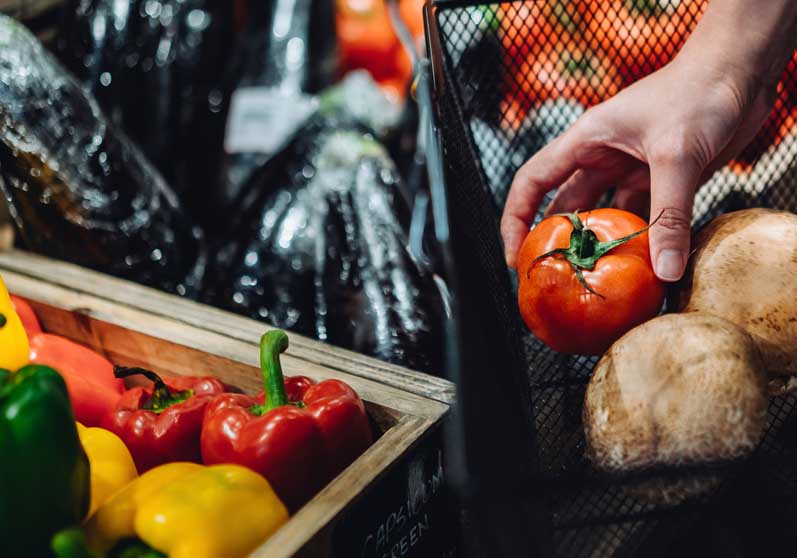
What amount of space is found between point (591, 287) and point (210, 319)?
57 cm

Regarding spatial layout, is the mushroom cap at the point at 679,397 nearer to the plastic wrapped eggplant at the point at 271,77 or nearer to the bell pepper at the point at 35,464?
the bell pepper at the point at 35,464

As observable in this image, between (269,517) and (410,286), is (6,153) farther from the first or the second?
(269,517)

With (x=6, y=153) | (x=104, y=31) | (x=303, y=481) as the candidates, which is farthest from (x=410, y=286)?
(x=104, y=31)

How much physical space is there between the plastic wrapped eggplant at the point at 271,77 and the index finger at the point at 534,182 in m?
0.97

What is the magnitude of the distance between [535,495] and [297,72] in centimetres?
172

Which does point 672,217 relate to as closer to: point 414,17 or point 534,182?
point 534,182

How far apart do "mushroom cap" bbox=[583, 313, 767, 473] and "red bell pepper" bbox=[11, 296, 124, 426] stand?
26.2 inches

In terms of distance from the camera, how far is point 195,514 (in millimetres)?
733

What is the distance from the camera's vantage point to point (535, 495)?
0.60m

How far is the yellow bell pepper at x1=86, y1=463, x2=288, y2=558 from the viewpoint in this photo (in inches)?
28.8

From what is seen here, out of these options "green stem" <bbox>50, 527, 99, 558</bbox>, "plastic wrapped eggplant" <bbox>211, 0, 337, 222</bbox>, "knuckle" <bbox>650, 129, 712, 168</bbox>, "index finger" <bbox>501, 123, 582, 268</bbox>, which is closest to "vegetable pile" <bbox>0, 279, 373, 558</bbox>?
"green stem" <bbox>50, 527, 99, 558</bbox>

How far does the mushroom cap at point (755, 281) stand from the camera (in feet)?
2.77

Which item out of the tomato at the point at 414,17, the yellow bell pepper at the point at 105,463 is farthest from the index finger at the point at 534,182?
the tomato at the point at 414,17

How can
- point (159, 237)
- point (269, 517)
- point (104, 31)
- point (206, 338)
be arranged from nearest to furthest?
point (269, 517) < point (206, 338) < point (159, 237) < point (104, 31)
